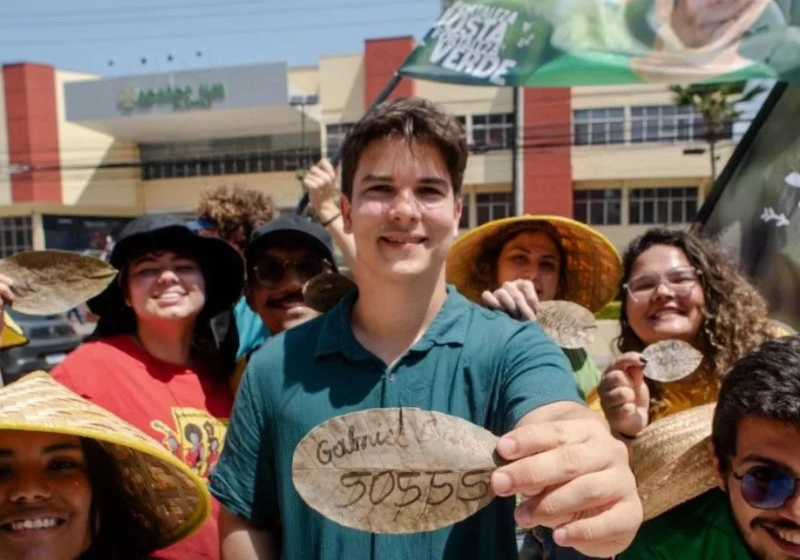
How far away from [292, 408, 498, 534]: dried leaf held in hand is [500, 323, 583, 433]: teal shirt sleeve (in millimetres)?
233

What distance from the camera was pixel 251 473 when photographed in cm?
158

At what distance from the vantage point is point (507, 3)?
11.5 ft

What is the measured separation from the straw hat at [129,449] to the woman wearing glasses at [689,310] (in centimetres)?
136

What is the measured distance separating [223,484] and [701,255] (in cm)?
173

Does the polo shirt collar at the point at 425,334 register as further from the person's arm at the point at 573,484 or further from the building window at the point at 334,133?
the building window at the point at 334,133

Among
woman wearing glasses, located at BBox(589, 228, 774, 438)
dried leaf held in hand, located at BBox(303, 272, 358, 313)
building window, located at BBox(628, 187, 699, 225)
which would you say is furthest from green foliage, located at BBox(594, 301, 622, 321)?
building window, located at BBox(628, 187, 699, 225)

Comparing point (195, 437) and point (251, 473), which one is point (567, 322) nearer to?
point (251, 473)

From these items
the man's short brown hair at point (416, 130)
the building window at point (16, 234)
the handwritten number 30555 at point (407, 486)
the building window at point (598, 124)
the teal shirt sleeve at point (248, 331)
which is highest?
the man's short brown hair at point (416, 130)

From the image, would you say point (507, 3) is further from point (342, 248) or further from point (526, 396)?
point (526, 396)

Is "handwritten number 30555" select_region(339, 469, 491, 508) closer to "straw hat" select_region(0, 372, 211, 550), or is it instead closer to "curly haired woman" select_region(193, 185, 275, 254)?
"straw hat" select_region(0, 372, 211, 550)

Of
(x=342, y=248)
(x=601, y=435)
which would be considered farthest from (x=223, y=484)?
(x=342, y=248)

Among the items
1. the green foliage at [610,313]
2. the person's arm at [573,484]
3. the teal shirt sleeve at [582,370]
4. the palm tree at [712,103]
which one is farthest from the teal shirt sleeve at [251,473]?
the palm tree at [712,103]

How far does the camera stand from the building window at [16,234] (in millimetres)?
32906

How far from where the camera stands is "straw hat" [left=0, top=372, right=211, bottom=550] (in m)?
1.43
